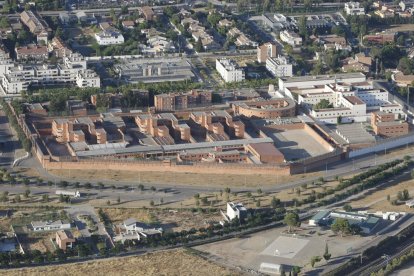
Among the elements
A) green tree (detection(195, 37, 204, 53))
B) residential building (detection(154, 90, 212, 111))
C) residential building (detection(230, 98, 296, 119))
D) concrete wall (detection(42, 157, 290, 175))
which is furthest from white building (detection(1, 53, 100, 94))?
concrete wall (detection(42, 157, 290, 175))

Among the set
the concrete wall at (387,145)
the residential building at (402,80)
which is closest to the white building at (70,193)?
the concrete wall at (387,145)

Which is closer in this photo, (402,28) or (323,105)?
(323,105)

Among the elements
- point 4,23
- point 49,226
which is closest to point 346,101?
point 49,226

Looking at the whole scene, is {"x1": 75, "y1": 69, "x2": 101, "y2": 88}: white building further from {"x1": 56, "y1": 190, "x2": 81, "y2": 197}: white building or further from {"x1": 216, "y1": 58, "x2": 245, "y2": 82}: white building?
{"x1": 56, "y1": 190, "x2": 81, "y2": 197}: white building

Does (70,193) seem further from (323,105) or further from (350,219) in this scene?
(323,105)

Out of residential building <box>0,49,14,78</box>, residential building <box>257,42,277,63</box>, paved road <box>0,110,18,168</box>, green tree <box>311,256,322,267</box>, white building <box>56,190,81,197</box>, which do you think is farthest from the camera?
residential building <box>257,42,277,63</box>

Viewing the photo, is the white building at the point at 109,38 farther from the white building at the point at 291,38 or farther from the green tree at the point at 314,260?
the green tree at the point at 314,260
